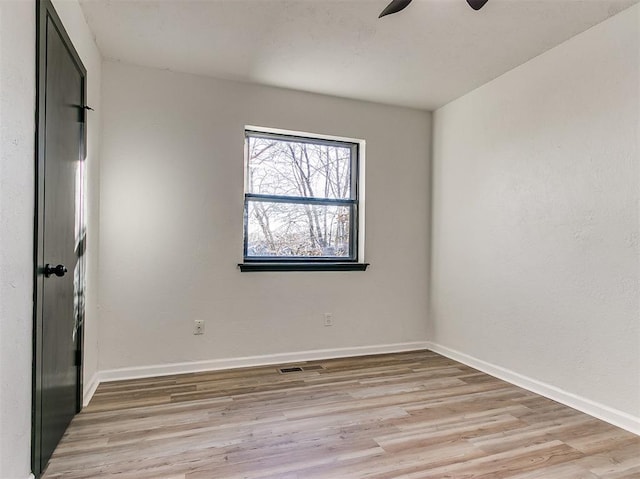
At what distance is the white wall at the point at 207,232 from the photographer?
3.06m

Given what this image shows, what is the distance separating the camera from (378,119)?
12.6 feet

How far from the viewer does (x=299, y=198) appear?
366 centimetres

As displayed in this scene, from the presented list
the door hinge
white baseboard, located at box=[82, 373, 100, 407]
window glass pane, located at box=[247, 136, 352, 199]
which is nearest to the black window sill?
window glass pane, located at box=[247, 136, 352, 199]

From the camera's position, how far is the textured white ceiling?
233cm

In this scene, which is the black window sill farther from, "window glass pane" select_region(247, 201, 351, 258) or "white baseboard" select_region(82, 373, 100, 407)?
"white baseboard" select_region(82, 373, 100, 407)

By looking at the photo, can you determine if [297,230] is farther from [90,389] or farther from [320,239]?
[90,389]

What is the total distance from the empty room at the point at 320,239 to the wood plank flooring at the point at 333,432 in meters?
0.02

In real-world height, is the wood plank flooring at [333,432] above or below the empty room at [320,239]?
below

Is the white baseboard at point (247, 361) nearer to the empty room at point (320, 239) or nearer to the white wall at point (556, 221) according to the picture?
the empty room at point (320, 239)

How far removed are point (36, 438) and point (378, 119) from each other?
3.46 metres

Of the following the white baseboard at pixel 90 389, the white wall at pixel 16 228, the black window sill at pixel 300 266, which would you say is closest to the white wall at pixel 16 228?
the white wall at pixel 16 228

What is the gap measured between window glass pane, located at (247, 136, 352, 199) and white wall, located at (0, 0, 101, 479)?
2036mm

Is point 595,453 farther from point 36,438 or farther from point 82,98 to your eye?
point 82,98

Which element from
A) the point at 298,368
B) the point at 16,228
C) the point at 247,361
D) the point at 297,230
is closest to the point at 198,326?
the point at 247,361
